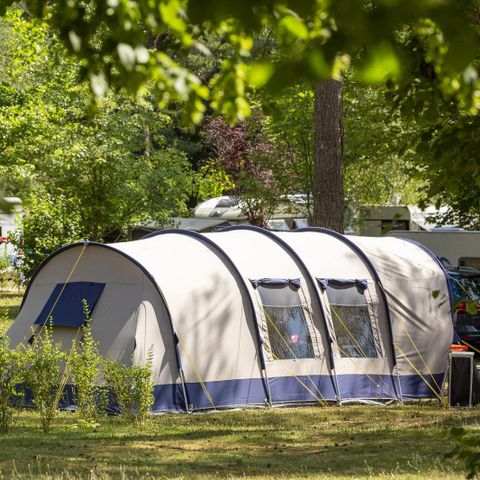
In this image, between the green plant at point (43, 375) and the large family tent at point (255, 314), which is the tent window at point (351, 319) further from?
the green plant at point (43, 375)

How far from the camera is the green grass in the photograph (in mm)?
8359

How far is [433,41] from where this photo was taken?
13.7ft

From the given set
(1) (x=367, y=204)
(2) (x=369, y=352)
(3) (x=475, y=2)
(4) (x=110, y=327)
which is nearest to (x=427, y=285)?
(2) (x=369, y=352)

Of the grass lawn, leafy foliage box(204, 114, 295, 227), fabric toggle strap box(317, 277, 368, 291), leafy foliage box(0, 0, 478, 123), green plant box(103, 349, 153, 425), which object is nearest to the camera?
leafy foliage box(0, 0, 478, 123)

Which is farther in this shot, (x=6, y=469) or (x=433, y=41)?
(x=6, y=469)

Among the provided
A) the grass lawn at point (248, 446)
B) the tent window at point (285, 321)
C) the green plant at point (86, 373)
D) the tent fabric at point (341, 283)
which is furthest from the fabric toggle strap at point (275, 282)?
the green plant at point (86, 373)

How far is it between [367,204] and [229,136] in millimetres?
8302

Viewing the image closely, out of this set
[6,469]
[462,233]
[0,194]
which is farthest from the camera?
[462,233]

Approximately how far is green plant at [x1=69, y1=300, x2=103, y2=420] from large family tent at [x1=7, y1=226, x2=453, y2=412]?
2.26ft

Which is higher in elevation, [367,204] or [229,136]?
[229,136]

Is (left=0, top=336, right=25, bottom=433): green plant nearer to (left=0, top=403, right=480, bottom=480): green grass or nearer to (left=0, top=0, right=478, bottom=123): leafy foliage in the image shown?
(left=0, top=403, right=480, bottom=480): green grass

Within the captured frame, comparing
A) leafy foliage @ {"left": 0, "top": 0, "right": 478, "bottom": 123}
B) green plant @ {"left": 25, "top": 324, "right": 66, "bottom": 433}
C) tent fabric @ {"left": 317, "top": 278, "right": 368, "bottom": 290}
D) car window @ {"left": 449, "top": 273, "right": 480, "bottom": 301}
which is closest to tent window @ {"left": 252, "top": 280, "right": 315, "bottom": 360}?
tent fabric @ {"left": 317, "top": 278, "right": 368, "bottom": 290}

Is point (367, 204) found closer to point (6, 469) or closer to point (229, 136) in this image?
point (229, 136)

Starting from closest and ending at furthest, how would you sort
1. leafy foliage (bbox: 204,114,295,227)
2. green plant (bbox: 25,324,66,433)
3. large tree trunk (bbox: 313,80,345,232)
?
green plant (bbox: 25,324,66,433) → large tree trunk (bbox: 313,80,345,232) → leafy foliage (bbox: 204,114,295,227)
